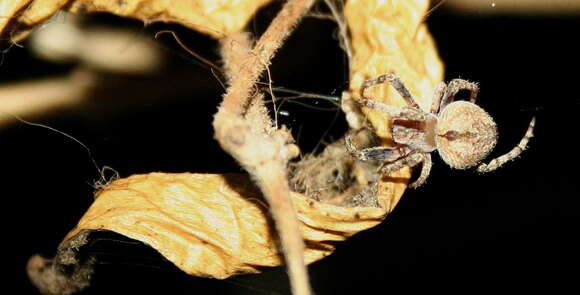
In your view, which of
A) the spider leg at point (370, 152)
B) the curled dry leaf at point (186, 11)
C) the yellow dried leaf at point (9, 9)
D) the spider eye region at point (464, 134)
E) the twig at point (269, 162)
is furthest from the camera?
the spider eye region at point (464, 134)

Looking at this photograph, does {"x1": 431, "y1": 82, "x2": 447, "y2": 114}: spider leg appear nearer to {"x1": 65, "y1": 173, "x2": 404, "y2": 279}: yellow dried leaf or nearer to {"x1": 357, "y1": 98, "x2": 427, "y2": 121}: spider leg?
{"x1": 357, "y1": 98, "x2": 427, "y2": 121}: spider leg

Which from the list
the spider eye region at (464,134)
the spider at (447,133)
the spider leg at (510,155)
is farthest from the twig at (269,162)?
the spider leg at (510,155)

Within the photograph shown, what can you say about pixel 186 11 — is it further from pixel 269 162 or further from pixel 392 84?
pixel 269 162

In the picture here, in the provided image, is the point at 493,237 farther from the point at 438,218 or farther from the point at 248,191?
the point at 248,191

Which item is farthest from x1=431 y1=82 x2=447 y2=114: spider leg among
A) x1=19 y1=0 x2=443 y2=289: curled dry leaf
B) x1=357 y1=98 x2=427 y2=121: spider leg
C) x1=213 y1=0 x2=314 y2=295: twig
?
x1=213 y1=0 x2=314 y2=295: twig

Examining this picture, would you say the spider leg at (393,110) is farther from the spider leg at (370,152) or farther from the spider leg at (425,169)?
the spider leg at (425,169)
